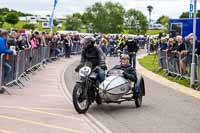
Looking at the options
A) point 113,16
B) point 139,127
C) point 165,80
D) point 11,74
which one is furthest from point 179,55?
point 113,16

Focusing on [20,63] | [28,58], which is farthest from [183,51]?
[20,63]

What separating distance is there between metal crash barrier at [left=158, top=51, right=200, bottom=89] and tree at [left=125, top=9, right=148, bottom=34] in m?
77.1

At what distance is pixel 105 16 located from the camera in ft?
344

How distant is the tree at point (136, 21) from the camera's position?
341 feet

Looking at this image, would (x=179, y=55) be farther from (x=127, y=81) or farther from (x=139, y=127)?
(x=139, y=127)

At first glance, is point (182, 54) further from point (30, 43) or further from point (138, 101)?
point (138, 101)

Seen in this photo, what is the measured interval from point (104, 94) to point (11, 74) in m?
4.80

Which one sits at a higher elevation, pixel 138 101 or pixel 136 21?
pixel 136 21

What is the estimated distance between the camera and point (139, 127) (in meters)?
10.9

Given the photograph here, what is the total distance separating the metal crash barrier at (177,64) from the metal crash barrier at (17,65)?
5.96 meters

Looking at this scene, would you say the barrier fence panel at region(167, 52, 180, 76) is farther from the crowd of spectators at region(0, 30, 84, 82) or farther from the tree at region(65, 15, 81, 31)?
the tree at region(65, 15, 81, 31)

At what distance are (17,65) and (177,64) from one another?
748cm

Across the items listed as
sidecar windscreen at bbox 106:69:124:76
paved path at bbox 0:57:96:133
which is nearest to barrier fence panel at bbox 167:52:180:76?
paved path at bbox 0:57:96:133

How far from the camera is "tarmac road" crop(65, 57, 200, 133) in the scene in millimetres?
10797
